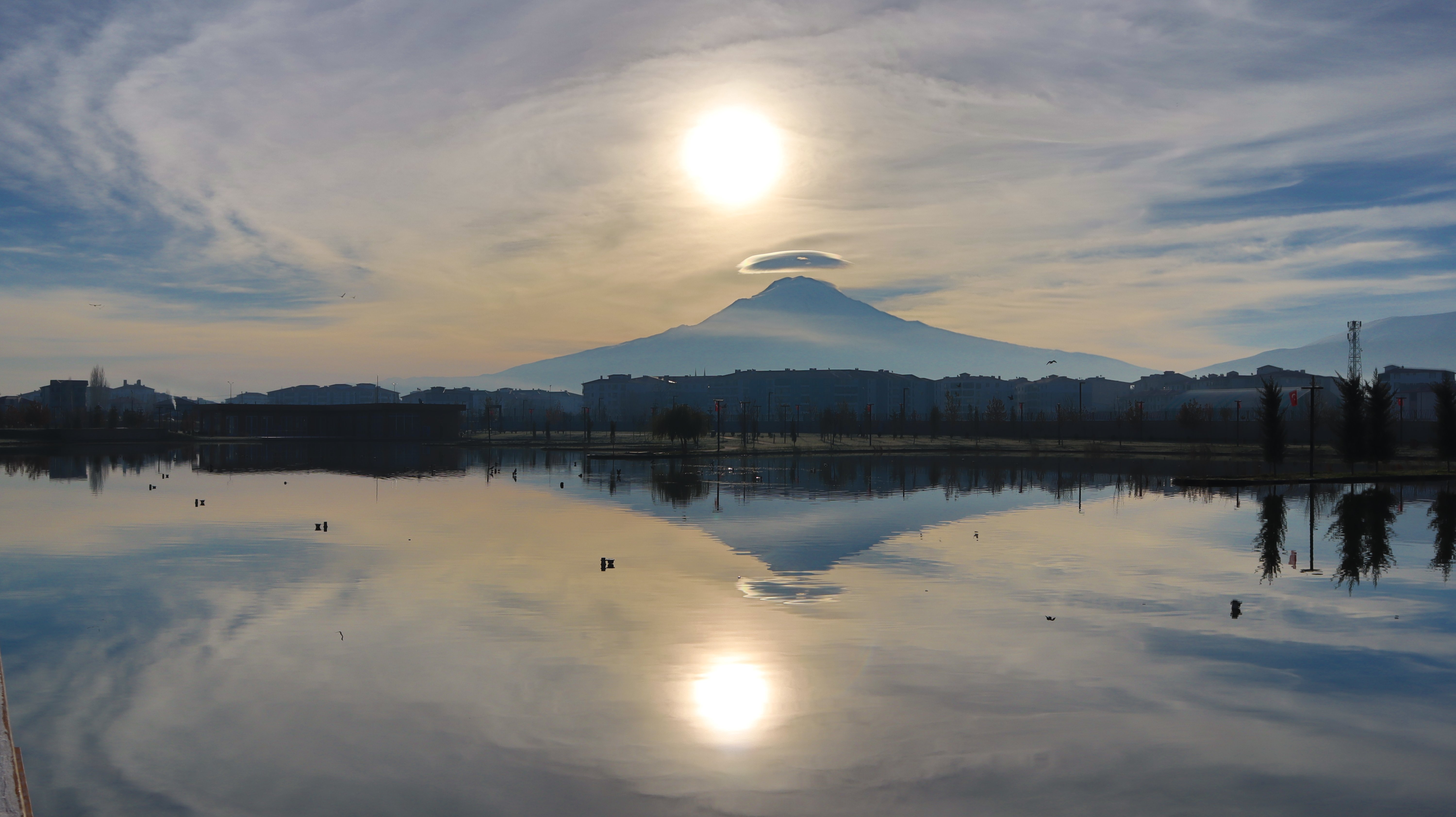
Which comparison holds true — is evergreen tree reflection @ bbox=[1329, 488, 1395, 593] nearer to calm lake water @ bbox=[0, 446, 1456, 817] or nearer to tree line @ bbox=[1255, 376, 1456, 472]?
calm lake water @ bbox=[0, 446, 1456, 817]

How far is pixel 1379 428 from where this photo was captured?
65.9 meters

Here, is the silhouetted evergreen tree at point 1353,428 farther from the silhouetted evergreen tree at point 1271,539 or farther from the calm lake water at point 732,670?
the calm lake water at point 732,670

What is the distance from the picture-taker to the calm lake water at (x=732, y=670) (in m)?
11.5

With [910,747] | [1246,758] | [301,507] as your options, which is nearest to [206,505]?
[301,507]

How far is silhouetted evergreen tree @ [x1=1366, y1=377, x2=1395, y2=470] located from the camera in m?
65.8

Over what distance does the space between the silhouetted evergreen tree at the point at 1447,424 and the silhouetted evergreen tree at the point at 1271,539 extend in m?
29.3

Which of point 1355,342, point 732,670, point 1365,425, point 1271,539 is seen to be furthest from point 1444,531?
point 1355,342

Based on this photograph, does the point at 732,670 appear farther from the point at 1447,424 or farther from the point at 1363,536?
the point at 1447,424

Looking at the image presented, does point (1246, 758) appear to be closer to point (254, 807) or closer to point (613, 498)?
point (254, 807)

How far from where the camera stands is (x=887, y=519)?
38.2 meters

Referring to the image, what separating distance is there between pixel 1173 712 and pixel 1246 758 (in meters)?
1.66

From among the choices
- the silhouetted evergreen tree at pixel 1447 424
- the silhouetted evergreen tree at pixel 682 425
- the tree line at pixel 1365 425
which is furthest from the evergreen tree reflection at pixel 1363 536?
the silhouetted evergreen tree at pixel 682 425

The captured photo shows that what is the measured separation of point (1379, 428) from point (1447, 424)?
622cm

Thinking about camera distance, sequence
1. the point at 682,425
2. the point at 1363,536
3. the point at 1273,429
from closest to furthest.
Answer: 1. the point at 1363,536
2. the point at 1273,429
3. the point at 682,425
